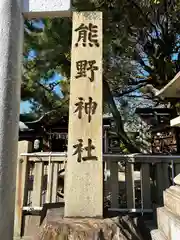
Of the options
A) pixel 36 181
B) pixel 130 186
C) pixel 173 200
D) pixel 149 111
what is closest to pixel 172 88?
pixel 173 200

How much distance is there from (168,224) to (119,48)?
5.39 meters

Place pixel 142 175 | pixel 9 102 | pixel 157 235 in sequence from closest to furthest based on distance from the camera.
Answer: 1. pixel 9 102
2. pixel 157 235
3. pixel 142 175

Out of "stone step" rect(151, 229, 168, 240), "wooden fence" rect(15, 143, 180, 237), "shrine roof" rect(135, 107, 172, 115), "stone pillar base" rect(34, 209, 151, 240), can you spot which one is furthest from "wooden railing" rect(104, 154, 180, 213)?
"shrine roof" rect(135, 107, 172, 115)

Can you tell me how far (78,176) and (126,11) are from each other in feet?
15.1

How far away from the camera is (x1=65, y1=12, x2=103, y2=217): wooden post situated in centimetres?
261

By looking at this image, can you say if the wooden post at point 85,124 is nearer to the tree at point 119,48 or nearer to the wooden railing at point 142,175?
the wooden railing at point 142,175

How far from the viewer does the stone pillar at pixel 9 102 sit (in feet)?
7.64

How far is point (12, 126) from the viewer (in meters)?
2.43

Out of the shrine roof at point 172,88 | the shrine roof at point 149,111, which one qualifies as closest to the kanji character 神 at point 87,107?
the shrine roof at point 172,88

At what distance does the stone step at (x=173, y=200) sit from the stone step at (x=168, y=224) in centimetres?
5

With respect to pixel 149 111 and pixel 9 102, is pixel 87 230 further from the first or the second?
pixel 149 111

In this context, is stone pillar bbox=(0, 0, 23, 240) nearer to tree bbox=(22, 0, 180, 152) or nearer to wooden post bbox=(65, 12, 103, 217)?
wooden post bbox=(65, 12, 103, 217)

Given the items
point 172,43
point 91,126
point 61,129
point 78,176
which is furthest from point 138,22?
point 61,129

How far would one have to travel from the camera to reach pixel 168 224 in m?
2.64
